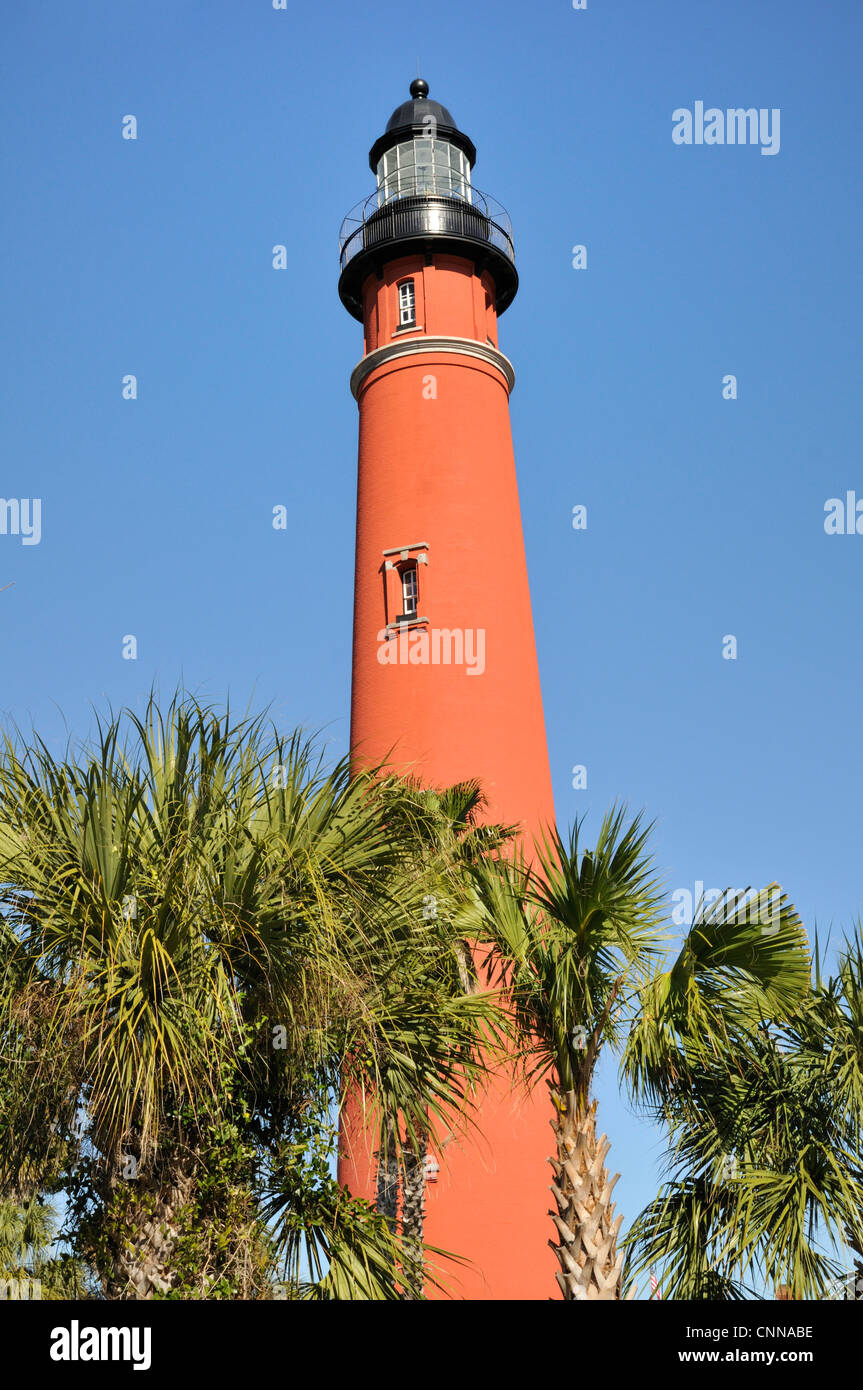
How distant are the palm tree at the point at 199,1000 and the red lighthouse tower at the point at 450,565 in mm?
10032

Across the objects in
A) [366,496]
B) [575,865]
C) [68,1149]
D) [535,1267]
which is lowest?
[535,1267]

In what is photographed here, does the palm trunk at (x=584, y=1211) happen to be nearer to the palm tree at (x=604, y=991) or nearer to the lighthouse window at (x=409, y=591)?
the palm tree at (x=604, y=991)

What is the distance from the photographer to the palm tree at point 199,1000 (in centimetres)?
911

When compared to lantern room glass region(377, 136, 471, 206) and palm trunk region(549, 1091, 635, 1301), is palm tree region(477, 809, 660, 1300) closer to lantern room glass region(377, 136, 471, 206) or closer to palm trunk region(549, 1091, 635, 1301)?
palm trunk region(549, 1091, 635, 1301)

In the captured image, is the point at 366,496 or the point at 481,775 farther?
the point at 366,496

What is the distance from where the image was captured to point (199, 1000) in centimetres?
935

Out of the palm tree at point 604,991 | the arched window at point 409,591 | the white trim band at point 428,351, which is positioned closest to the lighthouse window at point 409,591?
the arched window at point 409,591

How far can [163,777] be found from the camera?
33.9 feet

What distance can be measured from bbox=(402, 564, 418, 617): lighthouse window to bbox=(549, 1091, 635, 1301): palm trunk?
14.1m
